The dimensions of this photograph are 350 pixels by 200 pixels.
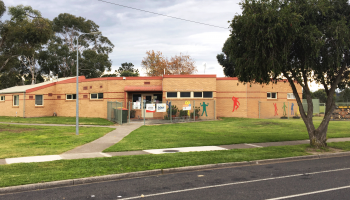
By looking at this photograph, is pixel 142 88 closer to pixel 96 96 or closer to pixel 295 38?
pixel 96 96

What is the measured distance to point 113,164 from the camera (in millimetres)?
8359

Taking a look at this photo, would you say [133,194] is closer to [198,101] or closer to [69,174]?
[69,174]

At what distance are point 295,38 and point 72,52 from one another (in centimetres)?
4803

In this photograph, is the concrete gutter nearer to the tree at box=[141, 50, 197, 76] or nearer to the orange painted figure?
the orange painted figure

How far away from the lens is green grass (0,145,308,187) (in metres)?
6.93

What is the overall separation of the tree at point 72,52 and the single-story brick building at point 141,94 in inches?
727

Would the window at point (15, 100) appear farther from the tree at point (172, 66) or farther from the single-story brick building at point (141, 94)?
the tree at point (172, 66)

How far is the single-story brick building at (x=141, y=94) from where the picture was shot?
26.0m

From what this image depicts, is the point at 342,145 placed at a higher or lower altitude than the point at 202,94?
lower

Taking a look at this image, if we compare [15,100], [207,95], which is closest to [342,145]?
[207,95]

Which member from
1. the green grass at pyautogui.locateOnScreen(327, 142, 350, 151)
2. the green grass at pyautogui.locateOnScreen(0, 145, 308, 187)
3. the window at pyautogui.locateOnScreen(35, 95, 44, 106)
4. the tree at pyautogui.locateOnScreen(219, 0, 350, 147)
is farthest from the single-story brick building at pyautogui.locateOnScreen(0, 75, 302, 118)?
the green grass at pyautogui.locateOnScreen(0, 145, 308, 187)

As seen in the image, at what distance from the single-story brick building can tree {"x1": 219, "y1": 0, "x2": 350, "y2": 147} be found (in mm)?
12472

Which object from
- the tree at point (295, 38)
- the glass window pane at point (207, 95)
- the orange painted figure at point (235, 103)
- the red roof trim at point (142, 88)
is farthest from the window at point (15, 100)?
the tree at point (295, 38)

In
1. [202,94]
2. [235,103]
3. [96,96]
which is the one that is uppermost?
[202,94]
